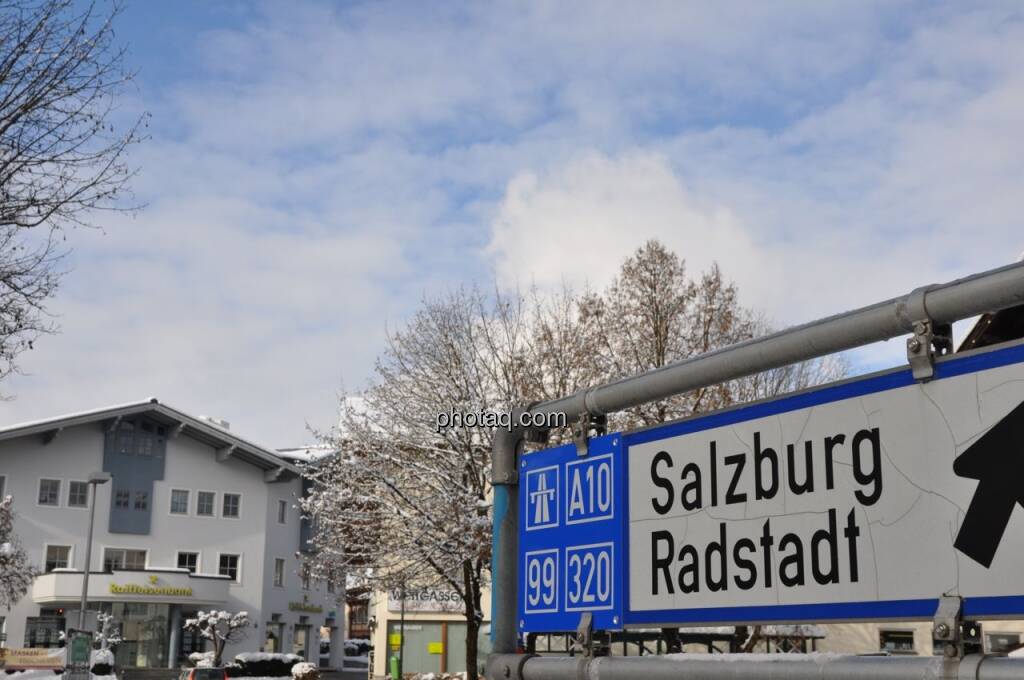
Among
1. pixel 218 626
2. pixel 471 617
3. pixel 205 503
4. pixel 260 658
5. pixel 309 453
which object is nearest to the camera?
pixel 471 617

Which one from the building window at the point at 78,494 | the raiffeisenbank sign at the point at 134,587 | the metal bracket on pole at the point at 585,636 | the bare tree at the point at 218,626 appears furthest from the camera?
the building window at the point at 78,494

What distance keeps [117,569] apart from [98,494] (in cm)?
412

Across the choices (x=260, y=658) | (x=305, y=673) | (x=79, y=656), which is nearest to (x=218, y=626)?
(x=260, y=658)

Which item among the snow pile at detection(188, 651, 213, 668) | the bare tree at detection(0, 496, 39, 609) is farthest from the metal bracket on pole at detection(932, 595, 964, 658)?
the snow pile at detection(188, 651, 213, 668)

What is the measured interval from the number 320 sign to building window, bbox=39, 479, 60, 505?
204 ft

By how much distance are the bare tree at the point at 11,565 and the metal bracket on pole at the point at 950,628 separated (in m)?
54.1

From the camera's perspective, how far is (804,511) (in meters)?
Answer: 2.72

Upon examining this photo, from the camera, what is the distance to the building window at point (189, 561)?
63656 millimetres

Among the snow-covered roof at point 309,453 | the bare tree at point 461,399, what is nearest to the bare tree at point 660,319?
the bare tree at point 461,399

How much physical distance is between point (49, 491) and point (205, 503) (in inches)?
333

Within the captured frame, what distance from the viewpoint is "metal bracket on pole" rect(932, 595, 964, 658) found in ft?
7.47

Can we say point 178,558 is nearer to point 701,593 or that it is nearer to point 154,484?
point 154,484

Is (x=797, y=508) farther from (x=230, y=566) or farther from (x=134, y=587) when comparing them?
(x=230, y=566)

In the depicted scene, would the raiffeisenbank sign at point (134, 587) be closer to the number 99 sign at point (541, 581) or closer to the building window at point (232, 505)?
the building window at point (232, 505)
